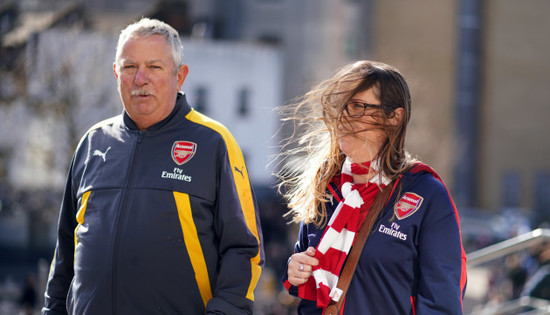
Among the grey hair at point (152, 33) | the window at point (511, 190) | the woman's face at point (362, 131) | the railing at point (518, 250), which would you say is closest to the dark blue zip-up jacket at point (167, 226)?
the grey hair at point (152, 33)

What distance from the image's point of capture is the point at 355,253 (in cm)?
281

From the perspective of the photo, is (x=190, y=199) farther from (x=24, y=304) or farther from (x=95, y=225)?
(x=24, y=304)

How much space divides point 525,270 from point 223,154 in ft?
28.2

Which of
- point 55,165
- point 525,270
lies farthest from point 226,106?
point 525,270

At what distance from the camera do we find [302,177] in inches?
127

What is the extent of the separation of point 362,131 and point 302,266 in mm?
584

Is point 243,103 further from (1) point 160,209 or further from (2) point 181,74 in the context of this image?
(1) point 160,209

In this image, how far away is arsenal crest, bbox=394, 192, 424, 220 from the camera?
2.75 m

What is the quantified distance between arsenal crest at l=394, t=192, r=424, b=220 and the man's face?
1.24m

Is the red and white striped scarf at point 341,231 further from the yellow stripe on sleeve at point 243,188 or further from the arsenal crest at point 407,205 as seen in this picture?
the yellow stripe on sleeve at point 243,188

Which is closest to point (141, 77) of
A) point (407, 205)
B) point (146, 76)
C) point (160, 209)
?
point (146, 76)

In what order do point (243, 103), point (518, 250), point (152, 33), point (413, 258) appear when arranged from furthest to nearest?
point (243, 103), point (518, 250), point (152, 33), point (413, 258)

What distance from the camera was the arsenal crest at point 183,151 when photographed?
11.0ft

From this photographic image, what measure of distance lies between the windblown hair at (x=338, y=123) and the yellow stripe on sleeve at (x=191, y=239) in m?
0.46
